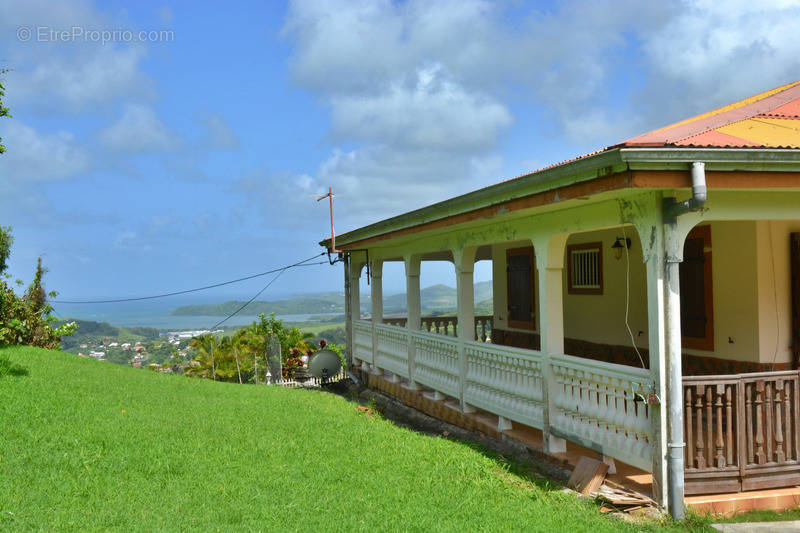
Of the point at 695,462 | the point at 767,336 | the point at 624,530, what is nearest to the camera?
the point at 624,530

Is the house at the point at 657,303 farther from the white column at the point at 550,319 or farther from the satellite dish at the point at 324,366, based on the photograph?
the satellite dish at the point at 324,366

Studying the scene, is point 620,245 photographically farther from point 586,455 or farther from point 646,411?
point 646,411

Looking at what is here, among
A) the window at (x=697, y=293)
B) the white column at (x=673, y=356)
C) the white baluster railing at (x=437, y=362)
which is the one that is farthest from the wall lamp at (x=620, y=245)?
the white column at (x=673, y=356)

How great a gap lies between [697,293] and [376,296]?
24.6ft

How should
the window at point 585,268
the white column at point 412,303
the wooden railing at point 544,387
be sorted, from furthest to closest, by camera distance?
the white column at point 412,303 < the window at point 585,268 < the wooden railing at point 544,387

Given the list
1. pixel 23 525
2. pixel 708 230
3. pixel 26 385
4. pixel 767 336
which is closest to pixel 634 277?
pixel 708 230

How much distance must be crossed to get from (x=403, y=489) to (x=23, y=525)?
3.49 m

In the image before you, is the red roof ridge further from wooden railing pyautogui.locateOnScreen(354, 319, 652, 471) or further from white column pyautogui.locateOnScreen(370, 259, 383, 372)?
white column pyautogui.locateOnScreen(370, 259, 383, 372)

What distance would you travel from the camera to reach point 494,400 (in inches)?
338

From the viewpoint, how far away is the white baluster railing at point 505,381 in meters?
7.63

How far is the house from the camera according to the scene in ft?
17.7

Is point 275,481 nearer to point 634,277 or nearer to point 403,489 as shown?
point 403,489

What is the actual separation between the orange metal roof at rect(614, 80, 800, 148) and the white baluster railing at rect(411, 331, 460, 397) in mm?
4895

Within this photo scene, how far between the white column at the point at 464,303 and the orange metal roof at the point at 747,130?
145 inches
